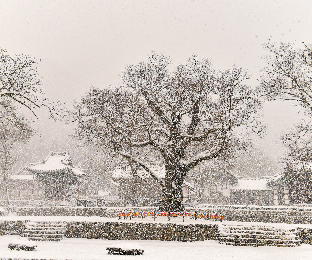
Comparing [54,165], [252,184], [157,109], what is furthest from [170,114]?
[252,184]

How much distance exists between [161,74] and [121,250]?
14.8 meters

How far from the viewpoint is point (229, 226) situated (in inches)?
757

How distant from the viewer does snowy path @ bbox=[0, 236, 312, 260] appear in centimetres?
1389

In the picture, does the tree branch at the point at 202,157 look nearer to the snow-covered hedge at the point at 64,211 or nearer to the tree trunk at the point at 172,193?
the tree trunk at the point at 172,193

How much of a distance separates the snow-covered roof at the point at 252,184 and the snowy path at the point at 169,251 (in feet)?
112

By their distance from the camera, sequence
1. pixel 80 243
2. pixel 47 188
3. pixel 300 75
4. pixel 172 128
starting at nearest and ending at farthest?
pixel 80 243 → pixel 300 75 → pixel 172 128 → pixel 47 188

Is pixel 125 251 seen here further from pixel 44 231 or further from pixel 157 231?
pixel 44 231

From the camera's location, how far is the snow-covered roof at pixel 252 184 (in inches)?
2031

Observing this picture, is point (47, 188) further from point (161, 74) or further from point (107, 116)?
point (161, 74)

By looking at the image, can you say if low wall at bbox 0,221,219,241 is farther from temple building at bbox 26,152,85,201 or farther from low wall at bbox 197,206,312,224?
temple building at bbox 26,152,85,201

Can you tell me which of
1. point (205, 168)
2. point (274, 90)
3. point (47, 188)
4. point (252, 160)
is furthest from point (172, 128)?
point (252, 160)

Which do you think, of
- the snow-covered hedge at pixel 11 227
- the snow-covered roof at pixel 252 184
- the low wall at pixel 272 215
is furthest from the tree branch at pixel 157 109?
the snow-covered roof at pixel 252 184

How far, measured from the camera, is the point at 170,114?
2612cm

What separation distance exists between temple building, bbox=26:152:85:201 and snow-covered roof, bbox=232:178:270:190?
2391cm
